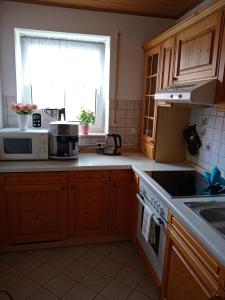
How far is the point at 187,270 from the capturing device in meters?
1.27

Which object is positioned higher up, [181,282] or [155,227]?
[155,227]

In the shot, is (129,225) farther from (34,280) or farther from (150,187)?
(34,280)

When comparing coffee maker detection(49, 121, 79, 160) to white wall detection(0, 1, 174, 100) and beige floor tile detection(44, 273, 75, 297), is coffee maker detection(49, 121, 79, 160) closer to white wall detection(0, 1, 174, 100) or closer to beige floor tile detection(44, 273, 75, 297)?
white wall detection(0, 1, 174, 100)

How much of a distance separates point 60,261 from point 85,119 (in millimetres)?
1488

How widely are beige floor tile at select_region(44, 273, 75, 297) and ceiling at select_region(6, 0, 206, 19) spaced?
242cm

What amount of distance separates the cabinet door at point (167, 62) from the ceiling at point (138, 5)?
1.44ft

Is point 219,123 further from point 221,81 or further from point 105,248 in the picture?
point 105,248

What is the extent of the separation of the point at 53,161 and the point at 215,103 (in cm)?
148

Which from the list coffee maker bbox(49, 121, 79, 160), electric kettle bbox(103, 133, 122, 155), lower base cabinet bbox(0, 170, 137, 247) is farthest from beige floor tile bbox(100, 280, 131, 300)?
electric kettle bbox(103, 133, 122, 155)

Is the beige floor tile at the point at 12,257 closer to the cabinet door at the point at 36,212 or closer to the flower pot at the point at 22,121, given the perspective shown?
the cabinet door at the point at 36,212

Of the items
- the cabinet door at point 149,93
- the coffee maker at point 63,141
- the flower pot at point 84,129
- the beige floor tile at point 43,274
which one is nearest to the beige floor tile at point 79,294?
the beige floor tile at point 43,274

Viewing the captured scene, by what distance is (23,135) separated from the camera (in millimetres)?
2236

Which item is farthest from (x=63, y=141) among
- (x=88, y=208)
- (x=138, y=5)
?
(x=138, y=5)

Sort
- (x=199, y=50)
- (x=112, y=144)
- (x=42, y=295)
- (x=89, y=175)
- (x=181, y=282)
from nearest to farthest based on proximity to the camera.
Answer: (x=181, y=282)
(x=199, y=50)
(x=42, y=295)
(x=89, y=175)
(x=112, y=144)
